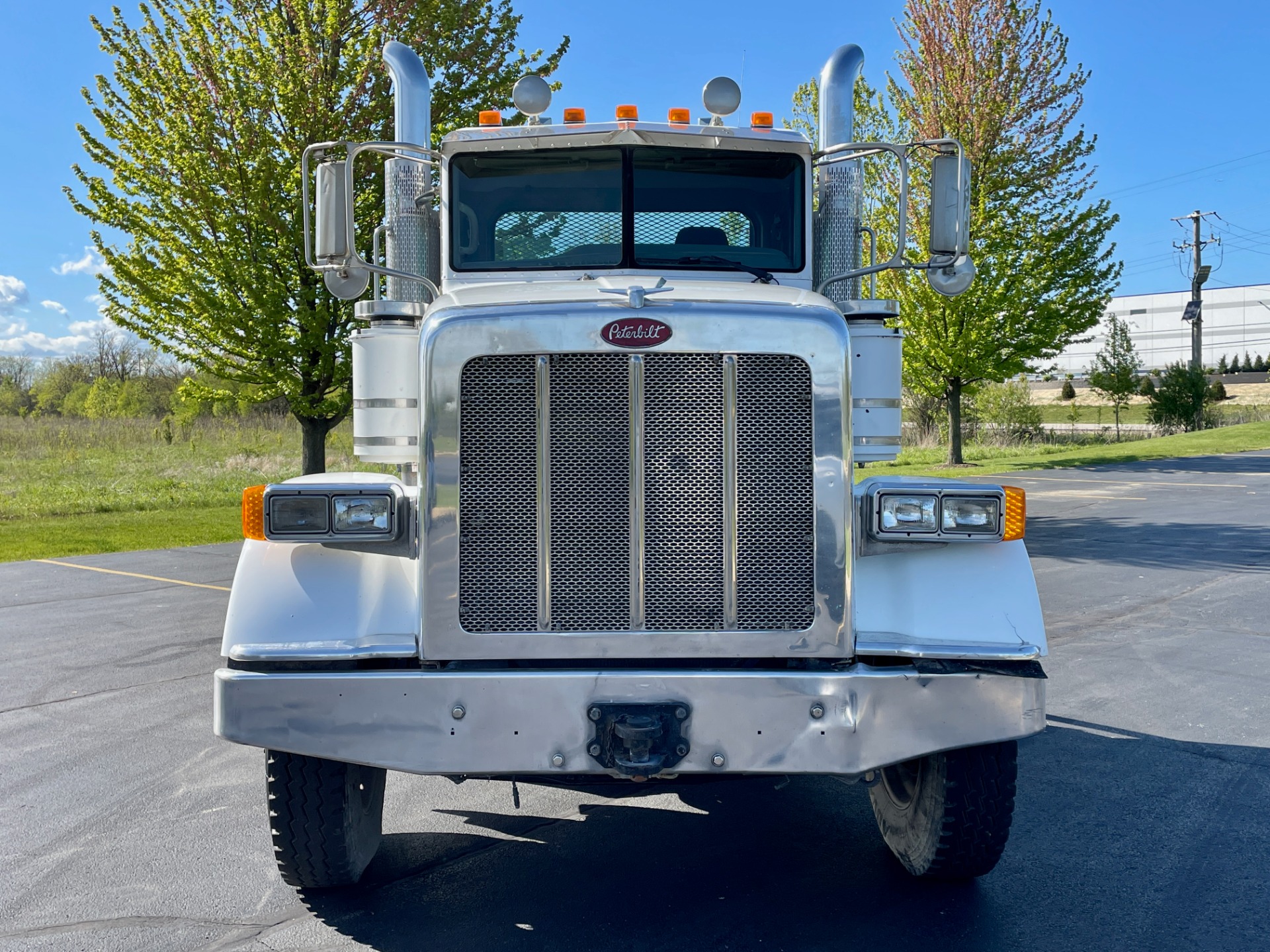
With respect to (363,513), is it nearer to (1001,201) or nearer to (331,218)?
(331,218)

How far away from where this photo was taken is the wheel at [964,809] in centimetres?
359

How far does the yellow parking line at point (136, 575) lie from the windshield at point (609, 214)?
643cm

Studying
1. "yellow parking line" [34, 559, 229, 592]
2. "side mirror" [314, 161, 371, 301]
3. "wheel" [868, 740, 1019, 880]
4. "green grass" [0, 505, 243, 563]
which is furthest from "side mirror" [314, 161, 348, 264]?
"green grass" [0, 505, 243, 563]

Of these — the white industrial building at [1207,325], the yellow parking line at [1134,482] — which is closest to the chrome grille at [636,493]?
the yellow parking line at [1134,482]

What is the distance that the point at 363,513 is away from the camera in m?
3.43

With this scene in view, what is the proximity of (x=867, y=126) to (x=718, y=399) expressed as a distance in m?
28.8

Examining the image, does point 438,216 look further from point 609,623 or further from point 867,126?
point 867,126

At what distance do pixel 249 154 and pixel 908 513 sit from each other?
452 inches

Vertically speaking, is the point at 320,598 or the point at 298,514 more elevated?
the point at 298,514

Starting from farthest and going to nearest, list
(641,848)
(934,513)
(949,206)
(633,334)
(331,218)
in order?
(949,206)
(331,218)
(641,848)
(934,513)
(633,334)

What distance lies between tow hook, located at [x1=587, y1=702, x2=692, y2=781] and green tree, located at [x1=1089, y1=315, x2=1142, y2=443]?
119 feet

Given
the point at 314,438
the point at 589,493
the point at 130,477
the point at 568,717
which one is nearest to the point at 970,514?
the point at 589,493

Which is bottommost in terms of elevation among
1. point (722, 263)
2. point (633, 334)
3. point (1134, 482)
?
point (1134, 482)

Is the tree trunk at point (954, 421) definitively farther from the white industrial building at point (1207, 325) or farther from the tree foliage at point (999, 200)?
the white industrial building at point (1207, 325)
